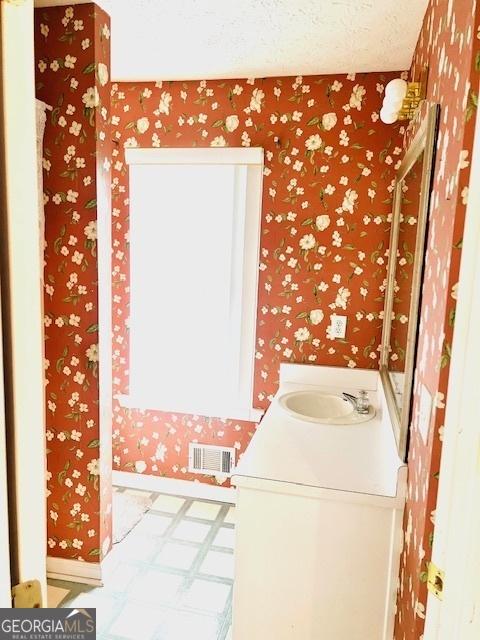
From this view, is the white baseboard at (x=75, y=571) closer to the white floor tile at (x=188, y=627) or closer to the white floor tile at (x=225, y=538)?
the white floor tile at (x=188, y=627)

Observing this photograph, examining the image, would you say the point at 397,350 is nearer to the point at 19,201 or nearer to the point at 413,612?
the point at 413,612

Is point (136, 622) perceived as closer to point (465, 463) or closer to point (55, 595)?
point (55, 595)

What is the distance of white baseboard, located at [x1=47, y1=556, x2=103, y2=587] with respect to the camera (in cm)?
213

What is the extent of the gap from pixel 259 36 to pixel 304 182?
2.46 feet

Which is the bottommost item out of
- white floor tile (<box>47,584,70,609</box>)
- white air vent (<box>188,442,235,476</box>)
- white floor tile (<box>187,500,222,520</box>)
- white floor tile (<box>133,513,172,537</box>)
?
white floor tile (<box>47,584,70,609</box>)

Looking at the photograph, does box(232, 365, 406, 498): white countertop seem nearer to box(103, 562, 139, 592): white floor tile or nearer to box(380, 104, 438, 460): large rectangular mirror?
box(380, 104, 438, 460): large rectangular mirror

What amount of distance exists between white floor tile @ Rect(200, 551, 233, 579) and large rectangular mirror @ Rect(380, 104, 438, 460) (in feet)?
3.67

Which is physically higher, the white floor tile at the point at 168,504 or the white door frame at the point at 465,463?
the white door frame at the point at 465,463

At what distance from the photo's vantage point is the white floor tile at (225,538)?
2436mm

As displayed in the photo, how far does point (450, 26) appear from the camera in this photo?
118 centimetres

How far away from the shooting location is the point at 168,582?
217cm

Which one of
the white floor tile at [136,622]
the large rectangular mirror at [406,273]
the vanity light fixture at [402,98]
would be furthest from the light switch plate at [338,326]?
the white floor tile at [136,622]

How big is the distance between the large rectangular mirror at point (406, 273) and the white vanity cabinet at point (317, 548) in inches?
8.1

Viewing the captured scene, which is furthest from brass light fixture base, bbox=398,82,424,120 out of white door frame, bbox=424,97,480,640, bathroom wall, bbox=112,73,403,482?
white door frame, bbox=424,97,480,640
